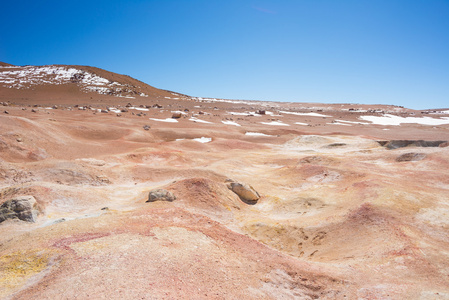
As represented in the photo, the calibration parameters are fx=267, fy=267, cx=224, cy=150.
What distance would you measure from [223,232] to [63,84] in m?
96.0

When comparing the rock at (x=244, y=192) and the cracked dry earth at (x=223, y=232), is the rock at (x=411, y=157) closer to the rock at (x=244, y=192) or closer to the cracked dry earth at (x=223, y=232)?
the cracked dry earth at (x=223, y=232)

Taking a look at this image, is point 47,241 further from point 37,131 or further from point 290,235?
Answer: point 37,131

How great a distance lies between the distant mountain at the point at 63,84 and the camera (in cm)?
7612

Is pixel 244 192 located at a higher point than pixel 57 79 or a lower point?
lower

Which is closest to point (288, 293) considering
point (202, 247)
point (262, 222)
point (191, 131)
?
point (202, 247)

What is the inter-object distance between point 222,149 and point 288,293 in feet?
84.4

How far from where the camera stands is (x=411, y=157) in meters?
22.0

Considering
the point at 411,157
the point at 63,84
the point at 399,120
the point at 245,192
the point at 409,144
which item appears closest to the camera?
the point at 245,192

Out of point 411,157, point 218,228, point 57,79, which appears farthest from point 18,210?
point 57,79

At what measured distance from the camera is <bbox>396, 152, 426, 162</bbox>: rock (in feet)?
70.7

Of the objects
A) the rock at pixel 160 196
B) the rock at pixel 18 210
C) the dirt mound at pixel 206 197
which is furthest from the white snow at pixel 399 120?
the rock at pixel 18 210

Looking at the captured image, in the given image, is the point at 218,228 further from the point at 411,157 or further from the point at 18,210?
the point at 411,157

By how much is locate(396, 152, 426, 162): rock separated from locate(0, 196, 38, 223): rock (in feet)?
83.0

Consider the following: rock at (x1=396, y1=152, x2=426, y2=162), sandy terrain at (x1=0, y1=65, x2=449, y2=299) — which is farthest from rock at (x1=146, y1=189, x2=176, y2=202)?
rock at (x1=396, y1=152, x2=426, y2=162)
